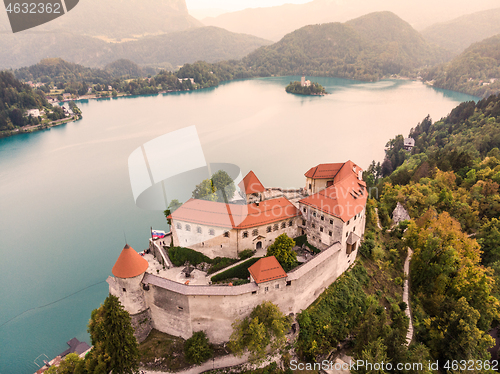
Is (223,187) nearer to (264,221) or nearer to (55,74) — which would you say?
(264,221)

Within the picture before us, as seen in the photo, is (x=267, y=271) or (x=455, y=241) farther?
(x=455, y=241)

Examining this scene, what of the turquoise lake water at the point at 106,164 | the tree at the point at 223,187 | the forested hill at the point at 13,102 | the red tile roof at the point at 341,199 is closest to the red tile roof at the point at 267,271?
the red tile roof at the point at 341,199

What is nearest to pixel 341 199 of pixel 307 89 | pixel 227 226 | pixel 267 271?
pixel 267 271

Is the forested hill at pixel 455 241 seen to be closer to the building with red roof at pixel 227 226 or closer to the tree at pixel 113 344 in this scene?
the building with red roof at pixel 227 226

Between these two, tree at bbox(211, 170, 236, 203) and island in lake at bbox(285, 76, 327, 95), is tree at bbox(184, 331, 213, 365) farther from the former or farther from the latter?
island in lake at bbox(285, 76, 327, 95)

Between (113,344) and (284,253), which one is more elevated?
(284,253)

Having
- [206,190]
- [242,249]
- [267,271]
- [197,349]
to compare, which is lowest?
[197,349]

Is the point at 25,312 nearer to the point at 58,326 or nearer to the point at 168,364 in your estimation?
the point at 58,326
